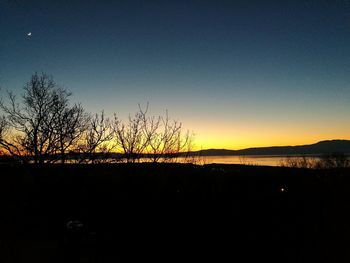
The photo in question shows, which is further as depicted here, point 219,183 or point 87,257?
point 219,183

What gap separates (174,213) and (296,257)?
10.5 ft

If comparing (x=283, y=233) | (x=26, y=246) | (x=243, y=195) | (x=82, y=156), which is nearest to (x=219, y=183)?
(x=243, y=195)

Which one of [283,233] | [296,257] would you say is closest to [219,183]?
[283,233]

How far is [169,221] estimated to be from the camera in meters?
7.04

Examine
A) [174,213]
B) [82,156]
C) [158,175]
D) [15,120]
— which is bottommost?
[174,213]

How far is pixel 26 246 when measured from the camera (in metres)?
5.85

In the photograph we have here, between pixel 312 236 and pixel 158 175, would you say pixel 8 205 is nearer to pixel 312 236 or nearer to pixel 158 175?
pixel 158 175

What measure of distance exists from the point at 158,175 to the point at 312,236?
624cm

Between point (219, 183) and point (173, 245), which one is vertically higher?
point (219, 183)

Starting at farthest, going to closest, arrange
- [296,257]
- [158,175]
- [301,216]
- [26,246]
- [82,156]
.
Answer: [82,156], [158,175], [301,216], [26,246], [296,257]

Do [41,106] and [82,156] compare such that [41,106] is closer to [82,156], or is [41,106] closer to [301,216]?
[82,156]

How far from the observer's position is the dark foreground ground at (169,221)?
18.2 ft

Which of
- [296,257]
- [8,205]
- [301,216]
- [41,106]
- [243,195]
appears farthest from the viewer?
[41,106]

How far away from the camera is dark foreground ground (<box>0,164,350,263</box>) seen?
18.2ft
